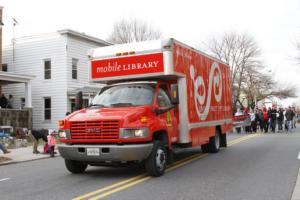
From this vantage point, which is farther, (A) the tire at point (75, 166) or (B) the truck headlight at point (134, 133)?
(A) the tire at point (75, 166)

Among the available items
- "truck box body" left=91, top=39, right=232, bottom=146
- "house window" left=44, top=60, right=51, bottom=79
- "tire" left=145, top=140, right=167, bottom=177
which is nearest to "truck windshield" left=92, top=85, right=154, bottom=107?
"truck box body" left=91, top=39, right=232, bottom=146

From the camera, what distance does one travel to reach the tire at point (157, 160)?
834cm

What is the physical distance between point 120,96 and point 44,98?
61.8 ft

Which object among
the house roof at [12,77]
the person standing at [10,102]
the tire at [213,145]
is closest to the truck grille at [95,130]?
the tire at [213,145]

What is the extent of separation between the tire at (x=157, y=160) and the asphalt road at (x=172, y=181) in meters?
0.18

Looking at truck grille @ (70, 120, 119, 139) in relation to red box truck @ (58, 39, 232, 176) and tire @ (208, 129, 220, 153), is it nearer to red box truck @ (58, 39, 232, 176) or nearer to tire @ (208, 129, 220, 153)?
red box truck @ (58, 39, 232, 176)

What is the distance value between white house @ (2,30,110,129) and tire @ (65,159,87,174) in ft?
53.8

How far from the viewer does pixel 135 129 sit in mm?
8031

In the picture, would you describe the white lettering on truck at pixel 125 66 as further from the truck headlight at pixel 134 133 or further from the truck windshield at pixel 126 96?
the truck headlight at pixel 134 133

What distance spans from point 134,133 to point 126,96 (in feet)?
4.63

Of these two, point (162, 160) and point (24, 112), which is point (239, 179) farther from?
point (24, 112)

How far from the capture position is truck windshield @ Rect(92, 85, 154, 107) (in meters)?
8.98

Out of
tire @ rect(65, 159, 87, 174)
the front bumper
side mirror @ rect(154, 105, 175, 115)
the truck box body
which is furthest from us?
the truck box body

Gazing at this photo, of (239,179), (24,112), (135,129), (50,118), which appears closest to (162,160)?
(135,129)
